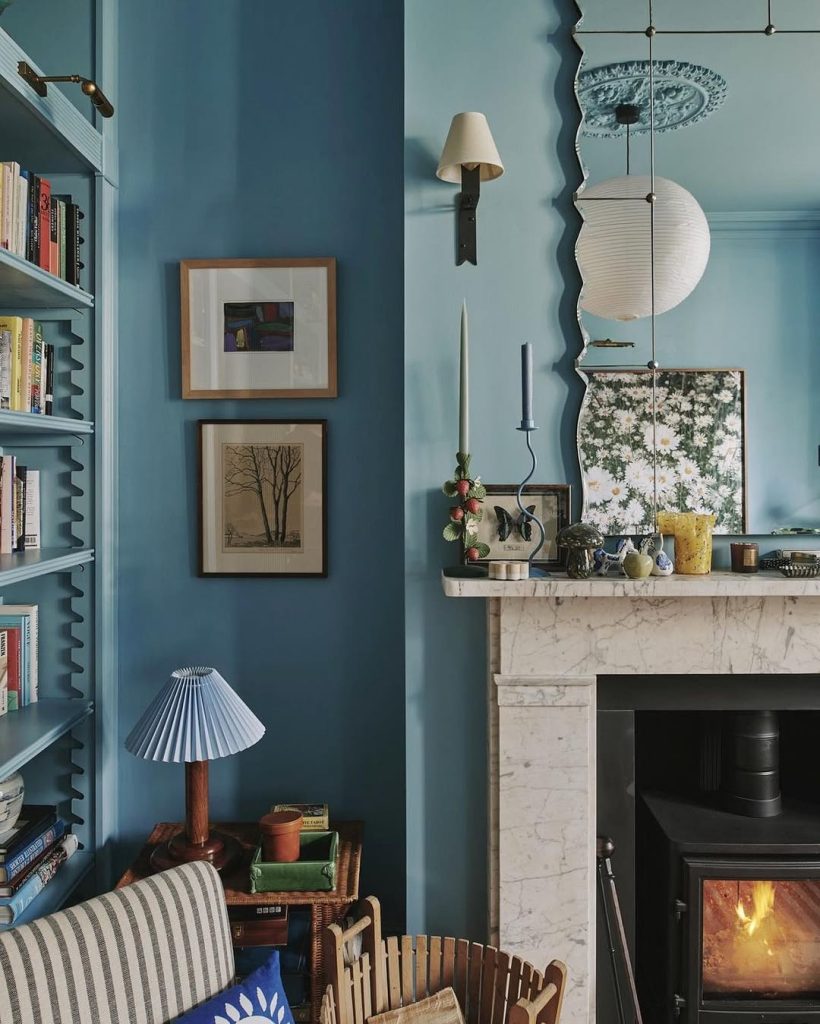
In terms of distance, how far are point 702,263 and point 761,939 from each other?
1.51m

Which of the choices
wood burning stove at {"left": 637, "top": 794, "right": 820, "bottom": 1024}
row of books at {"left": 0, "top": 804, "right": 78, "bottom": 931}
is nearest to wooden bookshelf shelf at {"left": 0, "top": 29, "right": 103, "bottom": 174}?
row of books at {"left": 0, "top": 804, "right": 78, "bottom": 931}

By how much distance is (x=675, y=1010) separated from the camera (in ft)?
5.66

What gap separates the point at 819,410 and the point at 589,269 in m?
0.58

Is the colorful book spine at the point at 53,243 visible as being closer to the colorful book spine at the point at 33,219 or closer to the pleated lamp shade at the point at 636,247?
the colorful book spine at the point at 33,219

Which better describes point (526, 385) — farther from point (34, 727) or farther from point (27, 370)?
point (34, 727)

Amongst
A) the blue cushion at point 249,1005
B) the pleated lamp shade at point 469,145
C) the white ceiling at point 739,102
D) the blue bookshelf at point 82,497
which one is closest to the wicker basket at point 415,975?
the blue cushion at point 249,1005

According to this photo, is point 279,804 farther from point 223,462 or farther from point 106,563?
point 223,462

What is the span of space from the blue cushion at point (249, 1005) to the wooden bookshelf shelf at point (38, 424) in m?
1.12

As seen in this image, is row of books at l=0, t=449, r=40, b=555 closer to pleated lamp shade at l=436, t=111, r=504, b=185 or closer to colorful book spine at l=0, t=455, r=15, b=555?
colorful book spine at l=0, t=455, r=15, b=555

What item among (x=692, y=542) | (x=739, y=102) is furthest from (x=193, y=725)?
(x=739, y=102)

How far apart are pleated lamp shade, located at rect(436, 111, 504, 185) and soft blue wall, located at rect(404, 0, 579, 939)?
0.10 metres

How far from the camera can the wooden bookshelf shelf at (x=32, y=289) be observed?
1590 mm

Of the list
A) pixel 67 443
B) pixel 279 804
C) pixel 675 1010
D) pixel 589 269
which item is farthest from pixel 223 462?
pixel 675 1010

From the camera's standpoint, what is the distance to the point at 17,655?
6.12ft
